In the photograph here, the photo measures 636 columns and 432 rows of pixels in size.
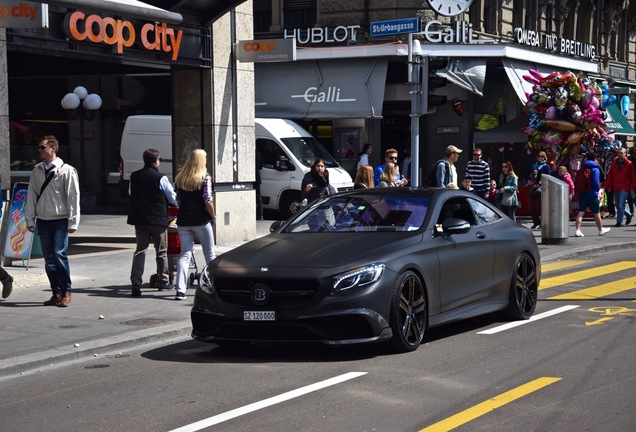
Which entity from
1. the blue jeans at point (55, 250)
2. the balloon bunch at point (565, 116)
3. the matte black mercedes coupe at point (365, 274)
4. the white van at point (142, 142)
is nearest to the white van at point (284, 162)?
the white van at point (142, 142)

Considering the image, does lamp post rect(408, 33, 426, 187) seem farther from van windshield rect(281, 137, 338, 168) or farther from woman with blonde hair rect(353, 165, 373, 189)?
van windshield rect(281, 137, 338, 168)

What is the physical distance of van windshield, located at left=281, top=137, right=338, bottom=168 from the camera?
2759 centimetres

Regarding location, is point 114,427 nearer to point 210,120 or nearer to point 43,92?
point 210,120

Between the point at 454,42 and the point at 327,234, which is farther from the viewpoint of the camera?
the point at 454,42

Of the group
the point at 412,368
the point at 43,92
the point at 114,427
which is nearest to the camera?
the point at 114,427

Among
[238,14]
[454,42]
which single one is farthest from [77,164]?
[238,14]

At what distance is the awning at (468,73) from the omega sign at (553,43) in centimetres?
297

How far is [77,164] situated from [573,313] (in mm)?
22693

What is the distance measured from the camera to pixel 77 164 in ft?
106

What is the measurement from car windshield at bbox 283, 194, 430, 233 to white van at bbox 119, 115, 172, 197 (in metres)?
17.3

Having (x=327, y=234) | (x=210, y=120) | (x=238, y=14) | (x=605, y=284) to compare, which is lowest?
(x=605, y=284)

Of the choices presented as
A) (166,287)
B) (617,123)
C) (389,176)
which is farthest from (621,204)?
(166,287)

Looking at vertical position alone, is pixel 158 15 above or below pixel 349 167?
above

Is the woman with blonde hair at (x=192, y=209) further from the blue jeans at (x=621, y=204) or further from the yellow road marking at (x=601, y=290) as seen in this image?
the blue jeans at (x=621, y=204)
